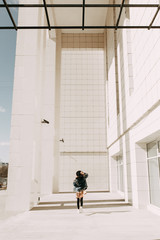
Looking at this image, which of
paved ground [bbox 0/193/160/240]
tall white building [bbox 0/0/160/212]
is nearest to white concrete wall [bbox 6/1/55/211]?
tall white building [bbox 0/0/160/212]

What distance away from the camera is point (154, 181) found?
7469 mm

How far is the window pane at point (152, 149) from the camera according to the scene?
7.50 metres

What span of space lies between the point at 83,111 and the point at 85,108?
1.02ft

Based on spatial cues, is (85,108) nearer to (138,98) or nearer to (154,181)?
(138,98)

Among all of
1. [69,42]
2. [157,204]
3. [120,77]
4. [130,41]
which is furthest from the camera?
[69,42]

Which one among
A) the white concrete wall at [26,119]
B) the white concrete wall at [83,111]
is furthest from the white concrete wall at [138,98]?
the white concrete wall at [83,111]

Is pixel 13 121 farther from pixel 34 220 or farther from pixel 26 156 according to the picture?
pixel 34 220

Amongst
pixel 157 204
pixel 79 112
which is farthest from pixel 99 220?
pixel 79 112

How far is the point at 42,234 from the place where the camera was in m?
4.58

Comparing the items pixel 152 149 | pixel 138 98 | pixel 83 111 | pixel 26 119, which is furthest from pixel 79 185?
pixel 83 111

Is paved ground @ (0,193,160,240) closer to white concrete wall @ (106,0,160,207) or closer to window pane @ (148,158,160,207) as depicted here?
window pane @ (148,158,160,207)

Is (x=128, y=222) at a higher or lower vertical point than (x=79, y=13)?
lower

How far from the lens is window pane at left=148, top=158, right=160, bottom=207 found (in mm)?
7160

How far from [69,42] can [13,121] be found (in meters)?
11.7
